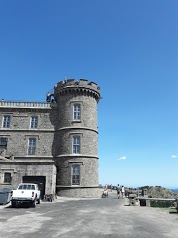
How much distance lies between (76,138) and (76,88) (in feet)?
20.8

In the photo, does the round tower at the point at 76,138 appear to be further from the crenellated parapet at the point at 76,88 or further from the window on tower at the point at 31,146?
the window on tower at the point at 31,146

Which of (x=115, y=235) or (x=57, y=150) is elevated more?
(x=57, y=150)

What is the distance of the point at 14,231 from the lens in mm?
8594

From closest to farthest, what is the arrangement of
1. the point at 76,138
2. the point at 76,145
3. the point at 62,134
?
the point at 76,145, the point at 76,138, the point at 62,134

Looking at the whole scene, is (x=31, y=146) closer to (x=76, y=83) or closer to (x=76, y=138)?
(x=76, y=138)

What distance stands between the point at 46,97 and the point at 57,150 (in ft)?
30.4

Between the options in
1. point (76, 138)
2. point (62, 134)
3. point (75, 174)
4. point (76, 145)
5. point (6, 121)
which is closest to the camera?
point (75, 174)

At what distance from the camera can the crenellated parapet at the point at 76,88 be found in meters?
29.2

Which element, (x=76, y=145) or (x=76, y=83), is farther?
(x=76, y=83)

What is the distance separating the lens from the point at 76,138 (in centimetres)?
2794

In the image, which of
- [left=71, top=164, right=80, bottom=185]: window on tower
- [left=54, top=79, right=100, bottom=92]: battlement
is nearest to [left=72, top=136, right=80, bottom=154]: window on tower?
[left=71, top=164, right=80, bottom=185]: window on tower

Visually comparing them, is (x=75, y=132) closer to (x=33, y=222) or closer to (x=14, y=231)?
(x=33, y=222)

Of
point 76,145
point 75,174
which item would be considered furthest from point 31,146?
point 75,174

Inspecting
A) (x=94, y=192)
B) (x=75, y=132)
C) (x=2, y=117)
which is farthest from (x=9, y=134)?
(x=94, y=192)
